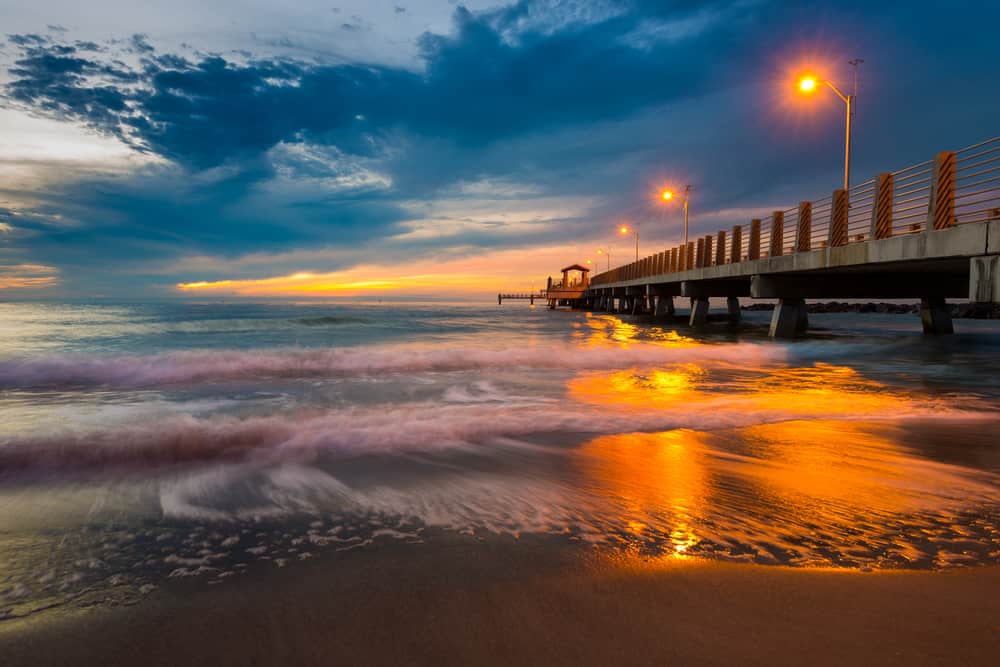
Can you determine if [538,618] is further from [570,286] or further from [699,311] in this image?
[570,286]

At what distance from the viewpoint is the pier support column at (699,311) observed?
36.4m

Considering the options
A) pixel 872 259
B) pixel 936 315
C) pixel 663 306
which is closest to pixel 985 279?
pixel 872 259

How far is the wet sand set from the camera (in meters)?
2.00

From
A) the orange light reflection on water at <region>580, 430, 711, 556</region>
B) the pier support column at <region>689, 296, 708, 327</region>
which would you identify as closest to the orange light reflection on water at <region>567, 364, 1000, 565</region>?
the orange light reflection on water at <region>580, 430, 711, 556</region>

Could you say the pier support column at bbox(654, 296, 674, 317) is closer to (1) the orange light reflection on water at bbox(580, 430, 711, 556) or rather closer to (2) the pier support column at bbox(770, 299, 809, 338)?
(2) the pier support column at bbox(770, 299, 809, 338)

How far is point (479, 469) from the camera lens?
15.7 feet

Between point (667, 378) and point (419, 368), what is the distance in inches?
248

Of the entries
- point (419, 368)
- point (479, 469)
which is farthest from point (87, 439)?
point (419, 368)

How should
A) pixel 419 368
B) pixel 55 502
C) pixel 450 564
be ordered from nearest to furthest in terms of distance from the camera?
pixel 450 564 < pixel 55 502 < pixel 419 368

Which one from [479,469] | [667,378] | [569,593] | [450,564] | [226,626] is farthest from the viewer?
[667,378]

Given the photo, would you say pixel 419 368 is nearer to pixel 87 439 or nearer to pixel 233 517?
pixel 87 439

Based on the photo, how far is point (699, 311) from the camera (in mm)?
36844

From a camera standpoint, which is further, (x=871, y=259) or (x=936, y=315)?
(x=936, y=315)

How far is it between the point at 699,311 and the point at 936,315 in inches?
551
